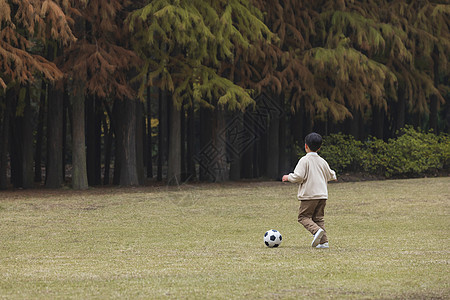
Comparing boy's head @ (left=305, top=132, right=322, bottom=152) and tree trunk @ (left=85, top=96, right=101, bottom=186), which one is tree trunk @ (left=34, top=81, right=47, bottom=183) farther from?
boy's head @ (left=305, top=132, right=322, bottom=152)

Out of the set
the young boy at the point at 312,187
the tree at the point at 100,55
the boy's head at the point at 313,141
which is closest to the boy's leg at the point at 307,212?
the young boy at the point at 312,187

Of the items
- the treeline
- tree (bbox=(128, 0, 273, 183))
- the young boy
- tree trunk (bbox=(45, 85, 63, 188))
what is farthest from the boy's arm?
tree trunk (bbox=(45, 85, 63, 188))

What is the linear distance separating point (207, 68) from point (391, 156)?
857 cm

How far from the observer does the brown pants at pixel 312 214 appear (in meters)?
9.80

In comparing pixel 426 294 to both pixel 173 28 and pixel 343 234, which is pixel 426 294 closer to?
pixel 343 234

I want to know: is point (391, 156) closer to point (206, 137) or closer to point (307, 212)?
point (206, 137)

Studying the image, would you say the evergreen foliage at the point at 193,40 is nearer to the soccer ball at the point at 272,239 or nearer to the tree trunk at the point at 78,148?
the tree trunk at the point at 78,148

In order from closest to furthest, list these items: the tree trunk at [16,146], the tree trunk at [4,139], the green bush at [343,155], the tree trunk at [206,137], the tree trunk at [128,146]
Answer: the tree trunk at [128,146], the tree trunk at [4,139], the green bush at [343,155], the tree trunk at [16,146], the tree trunk at [206,137]

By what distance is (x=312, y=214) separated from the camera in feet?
32.8

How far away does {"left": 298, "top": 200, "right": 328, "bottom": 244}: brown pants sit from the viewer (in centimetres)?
980

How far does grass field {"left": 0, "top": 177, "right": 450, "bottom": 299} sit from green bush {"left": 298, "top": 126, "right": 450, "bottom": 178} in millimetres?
6825

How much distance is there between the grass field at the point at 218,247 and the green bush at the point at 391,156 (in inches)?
269

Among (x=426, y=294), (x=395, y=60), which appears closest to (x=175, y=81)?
(x=395, y=60)

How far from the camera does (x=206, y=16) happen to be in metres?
23.9
